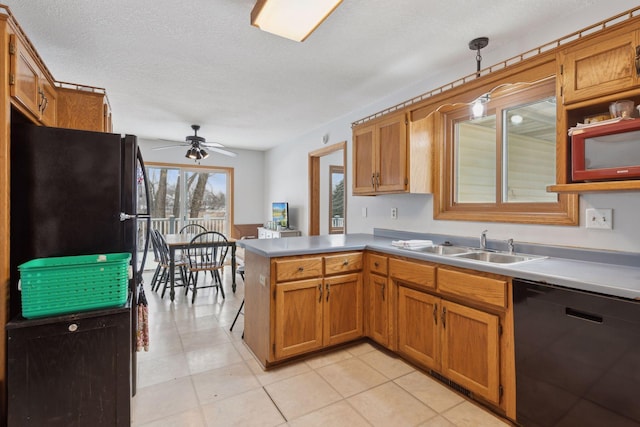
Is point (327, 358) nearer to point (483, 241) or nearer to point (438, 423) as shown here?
point (438, 423)

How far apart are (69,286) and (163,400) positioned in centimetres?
106

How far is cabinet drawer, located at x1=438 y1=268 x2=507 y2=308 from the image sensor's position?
170cm

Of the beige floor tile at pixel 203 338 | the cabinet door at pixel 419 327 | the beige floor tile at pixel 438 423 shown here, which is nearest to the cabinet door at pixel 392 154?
the cabinet door at pixel 419 327

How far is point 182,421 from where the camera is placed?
175 cm

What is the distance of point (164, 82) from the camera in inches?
119

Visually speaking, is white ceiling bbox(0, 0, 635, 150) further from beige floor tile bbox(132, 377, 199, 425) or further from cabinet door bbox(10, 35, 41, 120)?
beige floor tile bbox(132, 377, 199, 425)

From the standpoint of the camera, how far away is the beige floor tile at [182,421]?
172cm

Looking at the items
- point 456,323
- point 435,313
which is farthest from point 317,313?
point 456,323

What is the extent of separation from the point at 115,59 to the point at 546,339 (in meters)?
3.51

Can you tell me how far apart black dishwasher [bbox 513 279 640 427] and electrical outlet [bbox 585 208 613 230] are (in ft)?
2.18

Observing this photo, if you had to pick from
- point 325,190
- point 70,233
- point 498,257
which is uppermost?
point 325,190

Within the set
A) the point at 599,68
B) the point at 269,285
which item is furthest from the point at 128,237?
the point at 599,68

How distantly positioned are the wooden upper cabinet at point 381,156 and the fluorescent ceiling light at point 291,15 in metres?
1.18

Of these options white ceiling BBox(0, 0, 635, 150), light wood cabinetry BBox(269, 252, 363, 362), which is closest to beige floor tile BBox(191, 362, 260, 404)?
light wood cabinetry BBox(269, 252, 363, 362)
